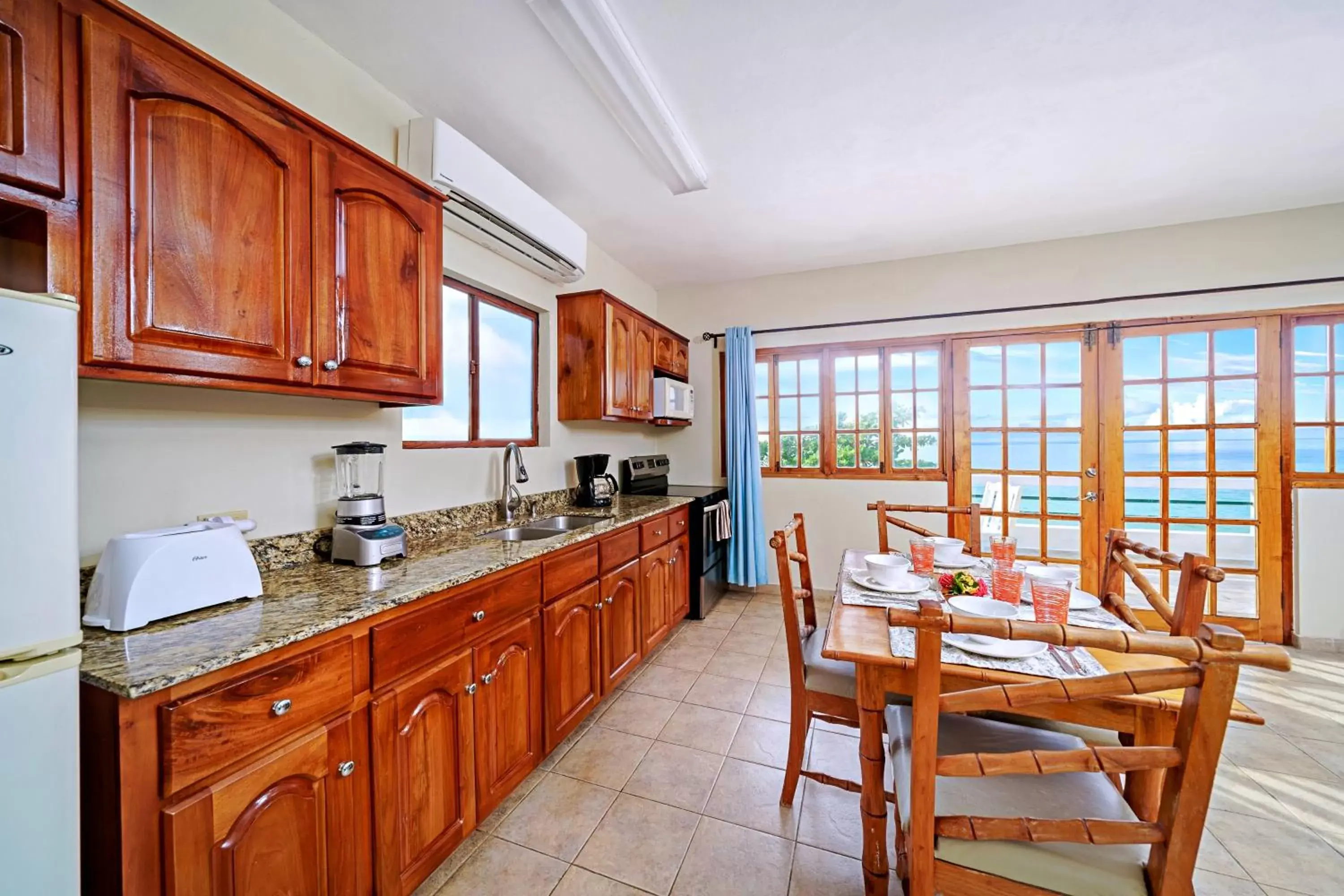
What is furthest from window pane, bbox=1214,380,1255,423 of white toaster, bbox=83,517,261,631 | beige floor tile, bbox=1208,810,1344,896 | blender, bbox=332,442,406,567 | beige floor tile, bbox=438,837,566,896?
white toaster, bbox=83,517,261,631

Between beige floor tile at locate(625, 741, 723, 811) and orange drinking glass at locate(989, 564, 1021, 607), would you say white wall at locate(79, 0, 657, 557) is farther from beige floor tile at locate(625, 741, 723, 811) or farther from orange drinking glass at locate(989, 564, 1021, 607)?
orange drinking glass at locate(989, 564, 1021, 607)

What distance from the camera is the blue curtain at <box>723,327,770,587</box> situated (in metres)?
3.92

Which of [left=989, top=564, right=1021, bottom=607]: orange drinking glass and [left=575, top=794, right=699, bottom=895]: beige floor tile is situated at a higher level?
[left=989, top=564, right=1021, bottom=607]: orange drinking glass

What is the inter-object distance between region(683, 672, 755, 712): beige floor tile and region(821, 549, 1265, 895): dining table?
1050 millimetres

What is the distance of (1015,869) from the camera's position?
37.1 inches

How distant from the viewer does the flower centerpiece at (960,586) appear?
5.22 feet

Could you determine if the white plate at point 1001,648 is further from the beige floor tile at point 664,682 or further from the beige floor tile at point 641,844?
the beige floor tile at point 664,682

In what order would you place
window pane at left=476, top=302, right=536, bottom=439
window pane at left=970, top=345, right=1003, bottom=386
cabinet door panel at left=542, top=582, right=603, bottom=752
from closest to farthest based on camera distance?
cabinet door panel at left=542, top=582, right=603, bottom=752, window pane at left=476, top=302, right=536, bottom=439, window pane at left=970, top=345, right=1003, bottom=386

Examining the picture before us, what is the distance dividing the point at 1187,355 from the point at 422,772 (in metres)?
4.61

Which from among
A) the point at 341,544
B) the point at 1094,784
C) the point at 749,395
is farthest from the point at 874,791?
the point at 749,395

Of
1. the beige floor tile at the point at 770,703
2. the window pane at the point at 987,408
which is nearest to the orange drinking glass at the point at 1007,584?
the beige floor tile at the point at 770,703

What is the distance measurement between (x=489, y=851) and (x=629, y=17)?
8.67 ft

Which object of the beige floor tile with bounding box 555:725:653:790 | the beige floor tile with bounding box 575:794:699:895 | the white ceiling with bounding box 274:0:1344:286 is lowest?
the beige floor tile with bounding box 575:794:699:895

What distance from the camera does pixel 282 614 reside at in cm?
112
